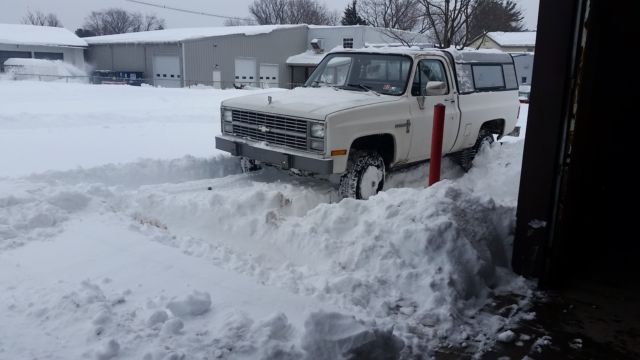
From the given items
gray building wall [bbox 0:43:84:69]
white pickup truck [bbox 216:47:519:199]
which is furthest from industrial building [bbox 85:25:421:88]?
white pickup truck [bbox 216:47:519:199]

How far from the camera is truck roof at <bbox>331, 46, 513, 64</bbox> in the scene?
299 inches

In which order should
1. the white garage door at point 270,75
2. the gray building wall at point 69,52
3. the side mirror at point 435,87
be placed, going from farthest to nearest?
the gray building wall at point 69,52 → the white garage door at point 270,75 → the side mirror at point 435,87

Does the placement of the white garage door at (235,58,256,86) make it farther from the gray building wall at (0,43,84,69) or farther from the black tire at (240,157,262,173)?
the black tire at (240,157,262,173)

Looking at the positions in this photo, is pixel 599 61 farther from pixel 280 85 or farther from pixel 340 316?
pixel 280 85

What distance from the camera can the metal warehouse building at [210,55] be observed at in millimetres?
36906

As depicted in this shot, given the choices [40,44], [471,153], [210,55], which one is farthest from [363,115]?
[40,44]

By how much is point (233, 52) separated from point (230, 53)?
238 mm

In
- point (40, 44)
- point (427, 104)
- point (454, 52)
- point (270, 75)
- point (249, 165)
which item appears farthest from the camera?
point (40, 44)

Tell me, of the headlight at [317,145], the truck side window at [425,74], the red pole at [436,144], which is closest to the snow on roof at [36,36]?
the truck side window at [425,74]

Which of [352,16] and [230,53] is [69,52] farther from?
[352,16]

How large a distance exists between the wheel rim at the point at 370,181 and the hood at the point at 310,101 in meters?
0.86

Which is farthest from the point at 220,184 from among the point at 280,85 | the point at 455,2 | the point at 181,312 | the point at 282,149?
the point at 280,85

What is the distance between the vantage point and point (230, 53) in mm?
38406

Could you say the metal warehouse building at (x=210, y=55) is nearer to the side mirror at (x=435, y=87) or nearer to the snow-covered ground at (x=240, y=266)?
the snow-covered ground at (x=240, y=266)
